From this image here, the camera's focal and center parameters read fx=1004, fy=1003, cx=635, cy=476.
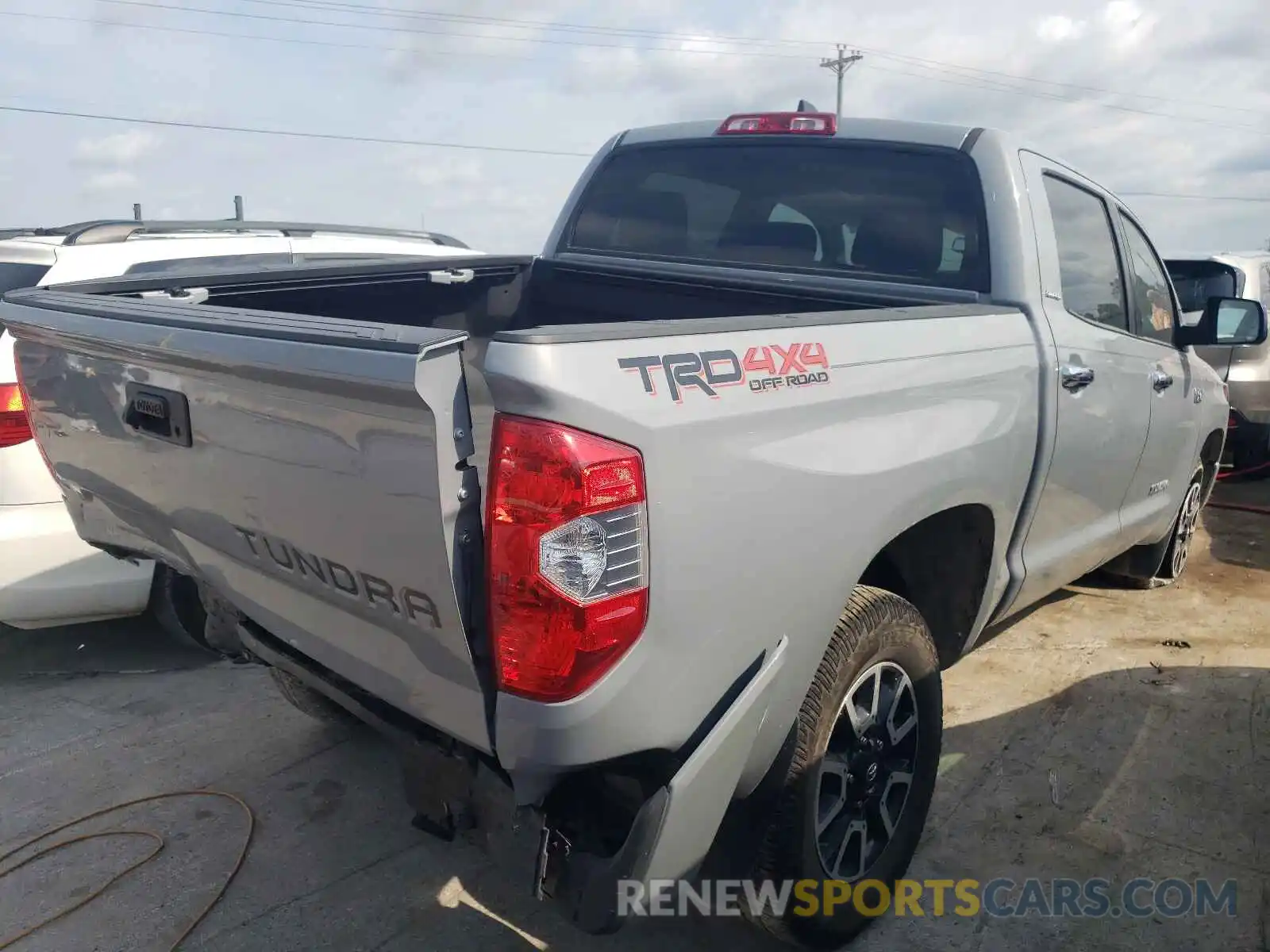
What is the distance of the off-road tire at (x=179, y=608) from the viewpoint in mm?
3289

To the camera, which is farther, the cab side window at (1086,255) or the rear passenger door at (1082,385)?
the cab side window at (1086,255)

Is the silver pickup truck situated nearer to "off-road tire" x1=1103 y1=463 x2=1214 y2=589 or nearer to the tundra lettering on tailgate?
the tundra lettering on tailgate

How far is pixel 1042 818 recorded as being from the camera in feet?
10.3

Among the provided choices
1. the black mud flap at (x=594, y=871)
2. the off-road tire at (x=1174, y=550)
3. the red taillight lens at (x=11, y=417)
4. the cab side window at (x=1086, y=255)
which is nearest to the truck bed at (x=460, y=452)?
the black mud flap at (x=594, y=871)

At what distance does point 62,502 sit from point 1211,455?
5521 mm

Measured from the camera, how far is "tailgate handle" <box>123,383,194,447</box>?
2.19 m

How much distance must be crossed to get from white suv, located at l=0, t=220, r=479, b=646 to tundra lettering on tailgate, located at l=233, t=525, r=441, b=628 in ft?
3.77

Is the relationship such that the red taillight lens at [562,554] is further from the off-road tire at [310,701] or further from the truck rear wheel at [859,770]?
the off-road tire at [310,701]

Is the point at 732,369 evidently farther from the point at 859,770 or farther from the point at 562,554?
the point at 859,770

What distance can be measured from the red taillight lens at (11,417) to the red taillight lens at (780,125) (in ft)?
9.18

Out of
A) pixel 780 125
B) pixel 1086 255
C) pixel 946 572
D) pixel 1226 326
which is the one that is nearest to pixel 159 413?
pixel 946 572

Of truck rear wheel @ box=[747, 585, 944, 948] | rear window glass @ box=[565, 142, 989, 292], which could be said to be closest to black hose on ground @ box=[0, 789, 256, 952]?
truck rear wheel @ box=[747, 585, 944, 948]

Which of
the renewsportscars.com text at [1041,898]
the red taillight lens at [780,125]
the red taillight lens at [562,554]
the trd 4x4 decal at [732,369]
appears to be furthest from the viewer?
the red taillight lens at [780,125]

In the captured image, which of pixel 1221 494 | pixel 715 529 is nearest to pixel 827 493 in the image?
pixel 715 529
